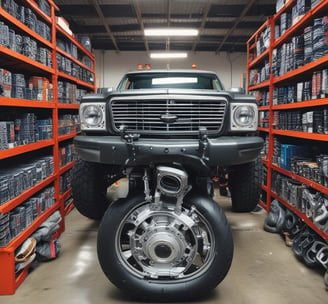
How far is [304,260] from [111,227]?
5.73 feet

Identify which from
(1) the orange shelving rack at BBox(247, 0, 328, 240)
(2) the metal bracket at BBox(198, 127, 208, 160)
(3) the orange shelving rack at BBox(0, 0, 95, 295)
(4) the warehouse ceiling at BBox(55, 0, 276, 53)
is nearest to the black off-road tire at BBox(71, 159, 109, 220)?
(3) the orange shelving rack at BBox(0, 0, 95, 295)

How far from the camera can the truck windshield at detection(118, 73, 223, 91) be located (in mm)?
3262

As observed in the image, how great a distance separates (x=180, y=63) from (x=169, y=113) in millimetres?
8964

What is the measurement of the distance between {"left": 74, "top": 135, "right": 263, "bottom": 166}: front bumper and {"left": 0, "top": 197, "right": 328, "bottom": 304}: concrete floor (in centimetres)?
98

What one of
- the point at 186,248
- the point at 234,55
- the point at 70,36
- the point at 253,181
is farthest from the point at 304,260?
the point at 234,55

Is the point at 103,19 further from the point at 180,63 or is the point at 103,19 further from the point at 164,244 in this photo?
the point at 164,244

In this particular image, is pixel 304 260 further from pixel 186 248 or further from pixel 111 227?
pixel 111 227

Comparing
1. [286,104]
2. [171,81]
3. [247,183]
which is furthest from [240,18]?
[247,183]

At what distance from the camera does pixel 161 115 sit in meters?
2.16

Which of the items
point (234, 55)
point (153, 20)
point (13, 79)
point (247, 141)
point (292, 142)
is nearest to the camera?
point (247, 141)

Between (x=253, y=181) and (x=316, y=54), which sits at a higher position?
(x=316, y=54)

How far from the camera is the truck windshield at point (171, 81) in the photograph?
3262 millimetres

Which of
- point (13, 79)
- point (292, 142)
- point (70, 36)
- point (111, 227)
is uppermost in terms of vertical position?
point (70, 36)

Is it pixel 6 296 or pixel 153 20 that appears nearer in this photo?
pixel 6 296
